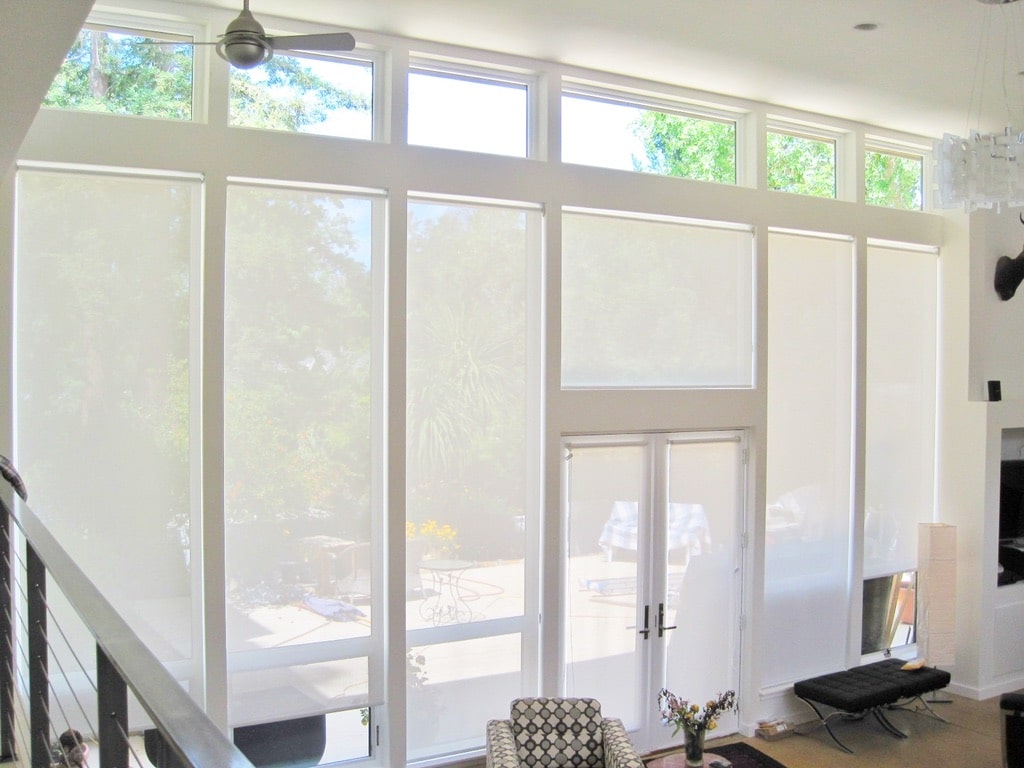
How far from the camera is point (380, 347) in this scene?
5.42 meters

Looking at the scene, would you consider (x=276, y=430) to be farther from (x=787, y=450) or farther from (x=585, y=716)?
(x=787, y=450)

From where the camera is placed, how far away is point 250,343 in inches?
199

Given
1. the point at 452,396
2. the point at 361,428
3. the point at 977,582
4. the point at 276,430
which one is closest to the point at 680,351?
the point at 452,396

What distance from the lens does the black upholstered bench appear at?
21.3 feet

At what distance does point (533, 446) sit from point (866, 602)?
3754 millimetres

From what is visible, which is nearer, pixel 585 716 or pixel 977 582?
pixel 585 716

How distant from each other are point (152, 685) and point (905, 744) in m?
7.08

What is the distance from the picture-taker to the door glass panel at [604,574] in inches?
240

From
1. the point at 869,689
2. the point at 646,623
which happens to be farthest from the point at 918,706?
the point at 646,623

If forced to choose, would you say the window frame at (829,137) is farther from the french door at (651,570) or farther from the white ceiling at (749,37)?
the french door at (651,570)

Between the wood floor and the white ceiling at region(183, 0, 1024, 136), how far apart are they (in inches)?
185

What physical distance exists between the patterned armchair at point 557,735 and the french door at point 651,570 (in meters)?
0.83

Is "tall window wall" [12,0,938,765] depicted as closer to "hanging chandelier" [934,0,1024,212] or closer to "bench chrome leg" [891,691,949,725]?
"bench chrome leg" [891,691,949,725]

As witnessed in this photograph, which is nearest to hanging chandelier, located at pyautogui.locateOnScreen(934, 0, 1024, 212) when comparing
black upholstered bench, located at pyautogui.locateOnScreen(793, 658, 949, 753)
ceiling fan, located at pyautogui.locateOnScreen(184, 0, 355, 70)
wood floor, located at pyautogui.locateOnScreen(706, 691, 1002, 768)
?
ceiling fan, located at pyautogui.locateOnScreen(184, 0, 355, 70)
